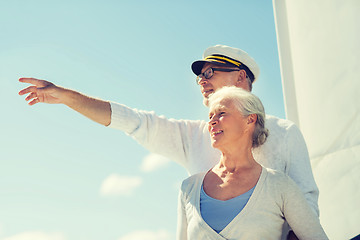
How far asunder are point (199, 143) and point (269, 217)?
830 millimetres

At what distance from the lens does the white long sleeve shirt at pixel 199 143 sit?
2500mm

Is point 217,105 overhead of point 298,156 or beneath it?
overhead

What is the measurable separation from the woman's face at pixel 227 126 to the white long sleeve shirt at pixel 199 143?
14.0 inches

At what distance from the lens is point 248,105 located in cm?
228

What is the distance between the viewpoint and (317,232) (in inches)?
79.5

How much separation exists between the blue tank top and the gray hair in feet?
1.01

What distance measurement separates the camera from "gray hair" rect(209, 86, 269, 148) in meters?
2.27

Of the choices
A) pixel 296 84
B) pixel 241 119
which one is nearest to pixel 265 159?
pixel 241 119

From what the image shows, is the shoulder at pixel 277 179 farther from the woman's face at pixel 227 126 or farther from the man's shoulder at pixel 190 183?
the man's shoulder at pixel 190 183

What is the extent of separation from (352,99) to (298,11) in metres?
1.13

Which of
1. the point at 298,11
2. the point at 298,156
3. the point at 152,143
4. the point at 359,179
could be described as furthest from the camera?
the point at 298,11

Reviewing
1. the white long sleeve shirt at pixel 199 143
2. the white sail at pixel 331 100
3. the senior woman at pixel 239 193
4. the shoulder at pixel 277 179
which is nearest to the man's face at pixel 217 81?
the white long sleeve shirt at pixel 199 143

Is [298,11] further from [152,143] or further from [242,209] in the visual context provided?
[242,209]

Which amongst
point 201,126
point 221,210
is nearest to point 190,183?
point 221,210
